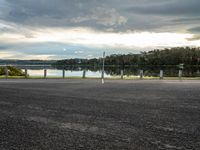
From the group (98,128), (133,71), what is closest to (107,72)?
(133,71)

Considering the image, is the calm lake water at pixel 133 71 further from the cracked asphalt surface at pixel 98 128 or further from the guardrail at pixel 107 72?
the cracked asphalt surface at pixel 98 128

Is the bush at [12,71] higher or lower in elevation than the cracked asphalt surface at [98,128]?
higher

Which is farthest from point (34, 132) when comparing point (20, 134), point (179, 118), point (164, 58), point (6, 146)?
point (164, 58)

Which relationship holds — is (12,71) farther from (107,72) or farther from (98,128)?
(98,128)

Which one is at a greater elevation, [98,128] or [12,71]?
[12,71]

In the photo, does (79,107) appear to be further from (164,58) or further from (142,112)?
(164,58)

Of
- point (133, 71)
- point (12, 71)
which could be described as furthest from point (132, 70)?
point (12, 71)

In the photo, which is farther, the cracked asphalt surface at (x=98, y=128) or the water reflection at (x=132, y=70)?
the water reflection at (x=132, y=70)

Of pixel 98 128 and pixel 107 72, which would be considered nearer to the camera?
pixel 98 128

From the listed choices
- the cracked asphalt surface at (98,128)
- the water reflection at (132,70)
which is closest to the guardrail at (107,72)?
the water reflection at (132,70)

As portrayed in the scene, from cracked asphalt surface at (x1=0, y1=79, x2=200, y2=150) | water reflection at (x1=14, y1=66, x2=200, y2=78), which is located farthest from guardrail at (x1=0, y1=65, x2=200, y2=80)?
cracked asphalt surface at (x1=0, y1=79, x2=200, y2=150)

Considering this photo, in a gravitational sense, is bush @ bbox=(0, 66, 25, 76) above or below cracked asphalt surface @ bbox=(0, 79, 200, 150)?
Result: above

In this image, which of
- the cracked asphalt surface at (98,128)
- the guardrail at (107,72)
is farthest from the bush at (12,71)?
the cracked asphalt surface at (98,128)

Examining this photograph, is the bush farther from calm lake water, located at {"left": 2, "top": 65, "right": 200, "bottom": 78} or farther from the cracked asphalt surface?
the cracked asphalt surface
